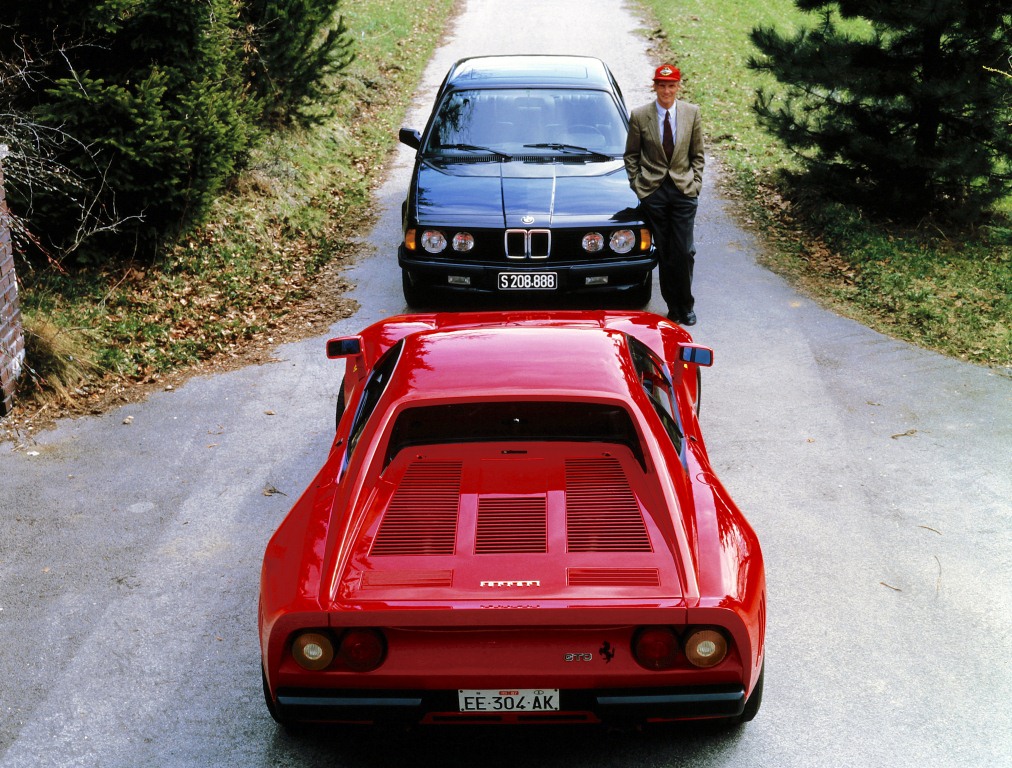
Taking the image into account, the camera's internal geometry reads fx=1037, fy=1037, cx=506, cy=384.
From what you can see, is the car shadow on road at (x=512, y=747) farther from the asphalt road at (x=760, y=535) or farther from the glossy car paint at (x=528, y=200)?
the glossy car paint at (x=528, y=200)

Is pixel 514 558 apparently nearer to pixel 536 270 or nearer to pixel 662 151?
pixel 536 270

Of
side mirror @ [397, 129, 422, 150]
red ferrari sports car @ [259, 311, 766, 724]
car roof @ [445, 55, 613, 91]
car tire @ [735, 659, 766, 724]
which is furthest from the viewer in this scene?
car roof @ [445, 55, 613, 91]

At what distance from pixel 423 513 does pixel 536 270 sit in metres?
4.53

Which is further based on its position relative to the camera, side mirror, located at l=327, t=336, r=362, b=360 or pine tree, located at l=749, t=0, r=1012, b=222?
pine tree, located at l=749, t=0, r=1012, b=222

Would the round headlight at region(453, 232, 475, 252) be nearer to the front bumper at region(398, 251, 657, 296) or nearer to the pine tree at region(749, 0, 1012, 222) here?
the front bumper at region(398, 251, 657, 296)

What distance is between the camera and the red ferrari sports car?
3.44 metres

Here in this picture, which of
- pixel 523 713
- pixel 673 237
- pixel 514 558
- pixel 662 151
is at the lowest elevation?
pixel 673 237

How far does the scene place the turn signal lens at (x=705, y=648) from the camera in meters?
3.46

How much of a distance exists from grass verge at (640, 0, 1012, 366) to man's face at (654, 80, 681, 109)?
254 centimetres

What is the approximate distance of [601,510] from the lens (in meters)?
3.99

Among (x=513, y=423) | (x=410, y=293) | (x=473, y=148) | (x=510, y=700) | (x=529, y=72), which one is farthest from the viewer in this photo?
(x=529, y=72)

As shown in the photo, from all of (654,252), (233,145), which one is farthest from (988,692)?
(233,145)

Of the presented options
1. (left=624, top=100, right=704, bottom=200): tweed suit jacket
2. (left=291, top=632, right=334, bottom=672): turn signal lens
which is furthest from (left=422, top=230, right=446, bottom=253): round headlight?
(left=291, top=632, right=334, bottom=672): turn signal lens

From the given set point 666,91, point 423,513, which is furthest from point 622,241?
point 423,513
